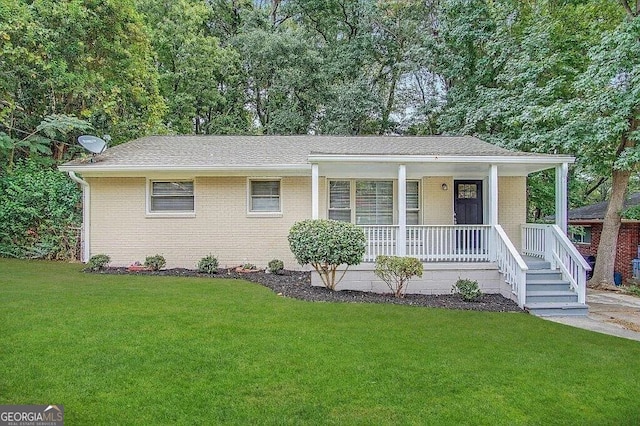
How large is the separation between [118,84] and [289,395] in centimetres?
1596

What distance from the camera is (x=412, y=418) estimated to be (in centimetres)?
347

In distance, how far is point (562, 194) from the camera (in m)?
9.48

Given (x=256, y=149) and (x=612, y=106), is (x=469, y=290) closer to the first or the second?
(x=612, y=106)

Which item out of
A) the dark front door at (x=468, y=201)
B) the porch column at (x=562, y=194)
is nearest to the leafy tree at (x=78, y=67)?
the dark front door at (x=468, y=201)

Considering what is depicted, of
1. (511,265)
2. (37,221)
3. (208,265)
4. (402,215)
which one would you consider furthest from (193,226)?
(511,265)

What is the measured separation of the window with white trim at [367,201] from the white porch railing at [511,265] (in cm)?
287

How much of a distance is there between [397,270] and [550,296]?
3.07 m

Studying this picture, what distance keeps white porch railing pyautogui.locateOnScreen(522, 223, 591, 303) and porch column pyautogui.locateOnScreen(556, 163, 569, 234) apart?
43 cm

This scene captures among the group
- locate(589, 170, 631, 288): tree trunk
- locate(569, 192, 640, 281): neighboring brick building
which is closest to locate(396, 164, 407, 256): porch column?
locate(589, 170, 631, 288): tree trunk

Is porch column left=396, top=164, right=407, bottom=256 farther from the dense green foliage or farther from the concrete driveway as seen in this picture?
the dense green foliage

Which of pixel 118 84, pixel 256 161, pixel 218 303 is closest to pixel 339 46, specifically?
pixel 118 84

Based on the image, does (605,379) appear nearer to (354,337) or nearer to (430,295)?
(354,337)

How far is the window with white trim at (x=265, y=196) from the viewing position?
36.9ft

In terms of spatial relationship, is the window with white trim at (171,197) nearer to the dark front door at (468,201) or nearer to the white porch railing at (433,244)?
the white porch railing at (433,244)
